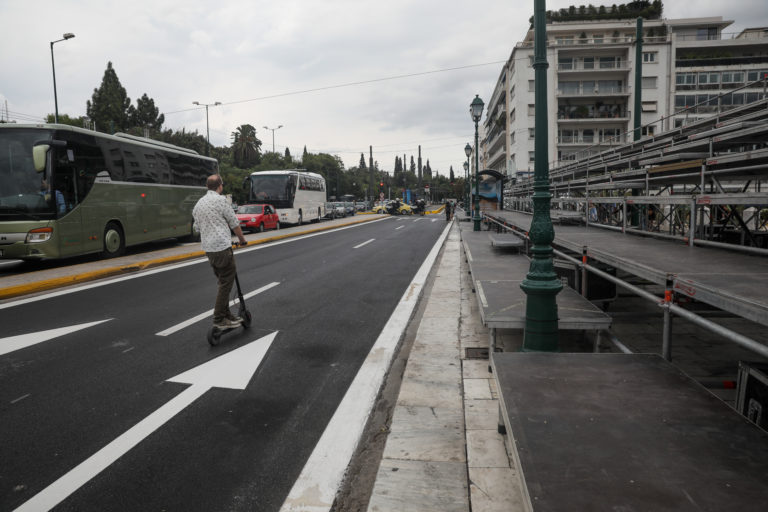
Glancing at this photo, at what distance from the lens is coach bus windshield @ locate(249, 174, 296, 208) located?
29.1 m

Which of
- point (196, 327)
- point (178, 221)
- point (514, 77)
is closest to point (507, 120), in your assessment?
point (514, 77)

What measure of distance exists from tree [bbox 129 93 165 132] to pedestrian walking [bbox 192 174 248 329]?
84.1 m

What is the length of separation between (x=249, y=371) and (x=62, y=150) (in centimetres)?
1045

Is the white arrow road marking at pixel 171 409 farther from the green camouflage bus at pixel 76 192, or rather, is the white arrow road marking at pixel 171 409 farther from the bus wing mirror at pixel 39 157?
the green camouflage bus at pixel 76 192

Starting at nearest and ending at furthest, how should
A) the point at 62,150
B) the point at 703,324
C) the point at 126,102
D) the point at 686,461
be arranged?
the point at 686,461
the point at 703,324
the point at 62,150
the point at 126,102

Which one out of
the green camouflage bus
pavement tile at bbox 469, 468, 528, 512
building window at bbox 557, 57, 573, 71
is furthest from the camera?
building window at bbox 557, 57, 573, 71

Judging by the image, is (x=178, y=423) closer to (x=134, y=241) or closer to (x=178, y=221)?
(x=134, y=241)

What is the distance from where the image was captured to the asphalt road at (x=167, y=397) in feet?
9.52

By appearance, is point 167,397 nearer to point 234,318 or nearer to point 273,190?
point 234,318

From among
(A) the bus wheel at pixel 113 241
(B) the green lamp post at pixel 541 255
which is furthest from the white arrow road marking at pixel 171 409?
(A) the bus wheel at pixel 113 241

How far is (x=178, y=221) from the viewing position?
17.7m

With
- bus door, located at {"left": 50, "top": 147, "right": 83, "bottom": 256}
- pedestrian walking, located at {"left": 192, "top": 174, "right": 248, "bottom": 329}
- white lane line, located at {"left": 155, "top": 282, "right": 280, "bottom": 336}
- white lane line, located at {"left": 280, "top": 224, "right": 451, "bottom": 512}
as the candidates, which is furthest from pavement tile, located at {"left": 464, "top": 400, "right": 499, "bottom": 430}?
bus door, located at {"left": 50, "top": 147, "right": 83, "bottom": 256}

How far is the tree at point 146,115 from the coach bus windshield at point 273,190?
199 ft

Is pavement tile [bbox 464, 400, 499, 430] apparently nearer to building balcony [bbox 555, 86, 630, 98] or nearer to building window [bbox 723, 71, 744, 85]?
building balcony [bbox 555, 86, 630, 98]
